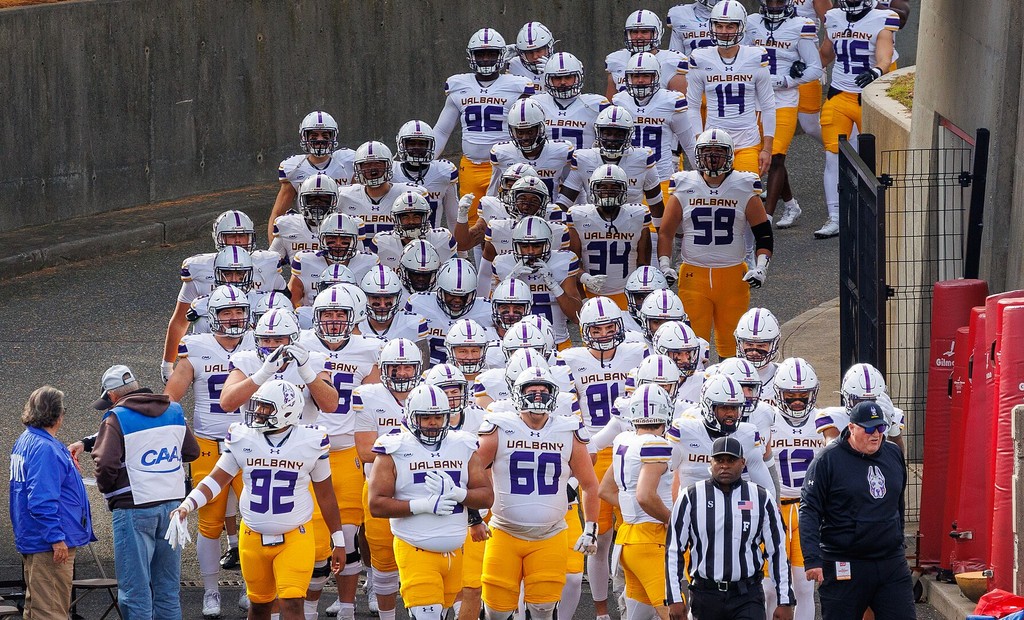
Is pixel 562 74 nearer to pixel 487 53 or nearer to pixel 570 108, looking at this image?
pixel 570 108

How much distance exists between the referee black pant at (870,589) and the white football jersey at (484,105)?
278 inches

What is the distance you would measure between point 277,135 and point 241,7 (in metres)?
1.60

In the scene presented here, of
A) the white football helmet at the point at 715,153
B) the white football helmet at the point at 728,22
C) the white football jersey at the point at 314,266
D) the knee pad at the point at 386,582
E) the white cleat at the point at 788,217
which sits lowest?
the white cleat at the point at 788,217

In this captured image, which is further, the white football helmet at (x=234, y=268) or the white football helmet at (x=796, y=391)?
the white football helmet at (x=234, y=268)

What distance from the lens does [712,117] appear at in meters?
16.3

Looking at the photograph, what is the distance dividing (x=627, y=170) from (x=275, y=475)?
5548mm

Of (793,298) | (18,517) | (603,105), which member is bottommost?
(793,298)

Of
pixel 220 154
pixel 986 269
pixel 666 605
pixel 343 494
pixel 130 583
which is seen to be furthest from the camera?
pixel 220 154

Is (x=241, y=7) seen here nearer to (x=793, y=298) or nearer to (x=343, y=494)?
(x=793, y=298)

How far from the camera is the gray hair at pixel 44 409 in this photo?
10242 mm

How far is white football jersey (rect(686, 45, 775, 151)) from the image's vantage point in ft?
52.8

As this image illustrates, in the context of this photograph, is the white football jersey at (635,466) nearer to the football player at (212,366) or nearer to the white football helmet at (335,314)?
the white football helmet at (335,314)

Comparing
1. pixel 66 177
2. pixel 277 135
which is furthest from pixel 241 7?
pixel 66 177

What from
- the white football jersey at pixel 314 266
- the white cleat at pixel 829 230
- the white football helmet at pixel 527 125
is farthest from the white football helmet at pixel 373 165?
the white cleat at pixel 829 230
